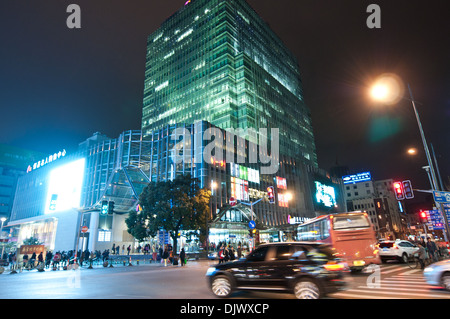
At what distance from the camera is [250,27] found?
95.7 metres

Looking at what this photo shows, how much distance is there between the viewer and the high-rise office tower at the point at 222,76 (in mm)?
80500

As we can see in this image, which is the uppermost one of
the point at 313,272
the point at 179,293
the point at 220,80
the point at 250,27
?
the point at 250,27

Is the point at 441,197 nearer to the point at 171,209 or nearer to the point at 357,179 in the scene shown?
the point at 171,209

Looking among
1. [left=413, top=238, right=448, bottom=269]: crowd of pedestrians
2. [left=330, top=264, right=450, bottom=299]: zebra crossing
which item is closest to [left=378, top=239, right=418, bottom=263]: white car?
[left=413, top=238, right=448, bottom=269]: crowd of pedestrians

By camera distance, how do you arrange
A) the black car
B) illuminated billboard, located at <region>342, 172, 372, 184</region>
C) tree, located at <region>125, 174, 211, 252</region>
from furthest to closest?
illuminated billboard, located at <region>342, 172, 372, 184</region> → tree, located at <region>125, 174, 211, 252</region> → the black car

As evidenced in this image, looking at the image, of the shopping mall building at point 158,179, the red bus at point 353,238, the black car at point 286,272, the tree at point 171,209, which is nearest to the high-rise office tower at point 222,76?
the shopping mall building at point 158,179

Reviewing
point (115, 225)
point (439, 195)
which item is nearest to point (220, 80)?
point (115, 225)

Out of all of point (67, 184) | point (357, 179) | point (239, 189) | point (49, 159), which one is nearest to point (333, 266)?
point (239, 189)

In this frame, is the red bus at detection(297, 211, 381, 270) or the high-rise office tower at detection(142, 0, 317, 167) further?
the high-rise office tower at detection(142, 0, 317, 167)

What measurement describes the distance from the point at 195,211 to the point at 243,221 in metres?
19.6

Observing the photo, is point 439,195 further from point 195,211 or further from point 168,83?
Result: point 168,83

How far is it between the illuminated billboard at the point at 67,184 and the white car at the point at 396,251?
2303 inches

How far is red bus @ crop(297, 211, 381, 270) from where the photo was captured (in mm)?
14375

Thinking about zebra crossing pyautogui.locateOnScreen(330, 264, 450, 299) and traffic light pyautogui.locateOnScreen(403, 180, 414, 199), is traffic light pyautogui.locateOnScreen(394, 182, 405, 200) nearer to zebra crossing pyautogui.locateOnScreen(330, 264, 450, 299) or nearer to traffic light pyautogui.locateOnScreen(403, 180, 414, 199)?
traffic light pyautogui.locateOnScreen(403, 180, 414, 199)
